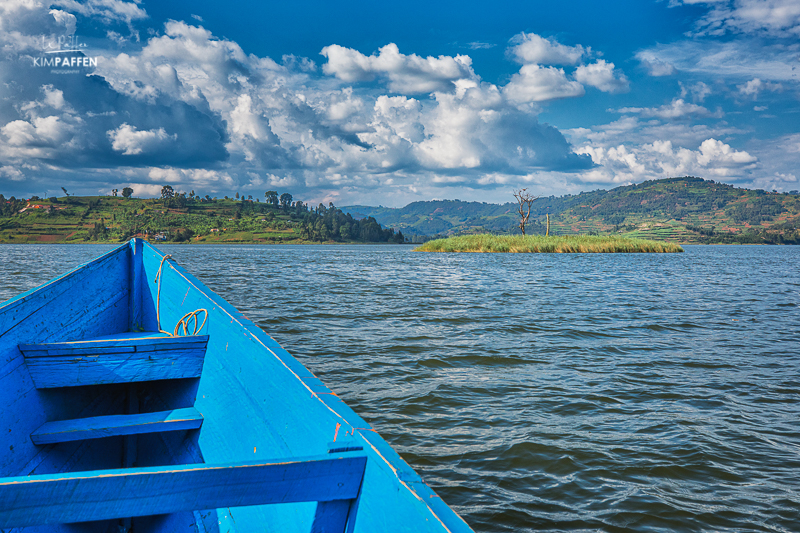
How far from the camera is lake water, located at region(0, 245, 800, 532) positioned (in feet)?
12.1

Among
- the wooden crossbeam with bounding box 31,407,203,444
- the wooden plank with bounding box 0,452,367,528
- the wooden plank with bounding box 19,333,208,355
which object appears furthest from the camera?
the wooden plank with bounding box 19,333,208,355

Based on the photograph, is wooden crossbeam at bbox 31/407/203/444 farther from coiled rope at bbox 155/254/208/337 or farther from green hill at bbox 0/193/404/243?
green hill at bbox 0/193/404/243

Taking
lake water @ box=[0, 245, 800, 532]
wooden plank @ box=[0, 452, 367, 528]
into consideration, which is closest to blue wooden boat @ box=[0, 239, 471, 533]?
wooden plank @ box=[0, 452, 367, 528]

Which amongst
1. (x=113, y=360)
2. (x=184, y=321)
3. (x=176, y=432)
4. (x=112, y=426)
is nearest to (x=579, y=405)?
(x=176, y=432)

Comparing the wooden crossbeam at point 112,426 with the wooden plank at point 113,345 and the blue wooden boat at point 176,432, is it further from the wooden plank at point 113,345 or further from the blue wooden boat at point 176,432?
the wooden plank at point 113,345

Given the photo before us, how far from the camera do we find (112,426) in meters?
3.12

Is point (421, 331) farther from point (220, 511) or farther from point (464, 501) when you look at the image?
point (220, 511)

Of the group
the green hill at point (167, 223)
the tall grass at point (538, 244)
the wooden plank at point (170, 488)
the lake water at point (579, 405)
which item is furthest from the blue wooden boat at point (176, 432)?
the green hill at point (167, 223)

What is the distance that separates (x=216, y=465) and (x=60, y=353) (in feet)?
8.22

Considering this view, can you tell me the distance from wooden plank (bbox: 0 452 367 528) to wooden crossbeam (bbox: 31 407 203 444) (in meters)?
1.77

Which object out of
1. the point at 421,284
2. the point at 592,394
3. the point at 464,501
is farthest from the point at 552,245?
the point at 464,501

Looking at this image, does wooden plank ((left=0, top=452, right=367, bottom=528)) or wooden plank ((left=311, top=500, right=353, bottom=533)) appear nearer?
wooden plank ((left=0, top=452, right=367, bottom=528))

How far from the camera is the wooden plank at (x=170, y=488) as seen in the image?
1.51 metres

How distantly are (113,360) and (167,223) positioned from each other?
172m
